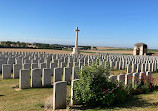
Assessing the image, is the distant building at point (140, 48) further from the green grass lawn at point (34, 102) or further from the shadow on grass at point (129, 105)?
the shadow on grass at point (129, 105)

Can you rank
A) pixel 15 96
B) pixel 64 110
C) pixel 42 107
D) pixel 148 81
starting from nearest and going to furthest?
pixel 64 110
pixel 42 107
pixel 15 96
pixel 148 81

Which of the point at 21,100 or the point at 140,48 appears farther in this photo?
the point at 140,48

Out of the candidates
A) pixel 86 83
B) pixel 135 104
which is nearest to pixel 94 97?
pixel 86 83

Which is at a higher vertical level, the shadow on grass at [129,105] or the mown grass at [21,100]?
the shadow on grass at [129,105]

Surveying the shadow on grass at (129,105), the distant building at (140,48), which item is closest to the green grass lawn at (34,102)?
the shadow on grass at (129,105)

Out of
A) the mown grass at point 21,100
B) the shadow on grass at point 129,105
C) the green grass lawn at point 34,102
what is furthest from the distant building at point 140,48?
the mown grass at point 21,100

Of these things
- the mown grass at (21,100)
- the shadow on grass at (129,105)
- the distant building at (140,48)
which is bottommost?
the mown grass at (21,100)

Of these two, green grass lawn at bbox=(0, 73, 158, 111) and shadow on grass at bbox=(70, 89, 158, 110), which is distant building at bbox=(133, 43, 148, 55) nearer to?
green grass lawn at bbox=(0, 73, 158, 111)

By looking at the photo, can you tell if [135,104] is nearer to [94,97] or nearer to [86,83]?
[94,97]

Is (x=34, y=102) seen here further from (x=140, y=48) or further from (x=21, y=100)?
(x=140, y=48)

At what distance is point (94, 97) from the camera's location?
13.1 feet

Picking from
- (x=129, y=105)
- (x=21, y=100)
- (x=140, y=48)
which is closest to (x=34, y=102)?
(x=21, y=100)

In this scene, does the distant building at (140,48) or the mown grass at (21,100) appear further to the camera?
the distant building at (140,48)

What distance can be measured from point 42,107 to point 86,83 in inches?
60.2
